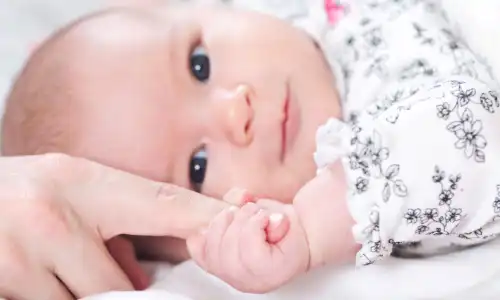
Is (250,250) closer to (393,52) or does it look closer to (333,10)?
(393,52)

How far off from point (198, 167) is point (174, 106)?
3.3 inches

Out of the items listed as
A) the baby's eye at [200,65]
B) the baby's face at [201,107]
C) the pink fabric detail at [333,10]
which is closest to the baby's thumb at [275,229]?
the baby's face at [201,107]

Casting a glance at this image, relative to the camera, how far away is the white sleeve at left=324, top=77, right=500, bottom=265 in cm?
74

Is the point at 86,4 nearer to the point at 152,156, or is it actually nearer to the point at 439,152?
the point at 152,156

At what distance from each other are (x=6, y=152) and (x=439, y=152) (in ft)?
1.90

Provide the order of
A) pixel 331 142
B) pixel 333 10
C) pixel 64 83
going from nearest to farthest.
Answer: pixel 331 142, pixel 64 83, pixel 333 10

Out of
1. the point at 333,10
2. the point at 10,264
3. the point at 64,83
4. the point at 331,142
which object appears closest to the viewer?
the point at 10,264

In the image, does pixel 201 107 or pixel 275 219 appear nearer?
pixel 275 219

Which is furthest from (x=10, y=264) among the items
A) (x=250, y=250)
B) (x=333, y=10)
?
(x=333, y=10)

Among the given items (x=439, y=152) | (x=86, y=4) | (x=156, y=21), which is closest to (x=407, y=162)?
(x=439, y=152)

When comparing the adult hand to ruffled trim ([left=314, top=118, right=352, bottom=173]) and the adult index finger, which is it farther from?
ruffled trim ([left=314, top=118, right=352, bottom=173])

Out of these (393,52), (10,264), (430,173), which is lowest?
(10,264)

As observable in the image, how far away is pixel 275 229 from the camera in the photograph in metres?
0.75

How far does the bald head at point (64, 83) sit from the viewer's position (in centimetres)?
90
